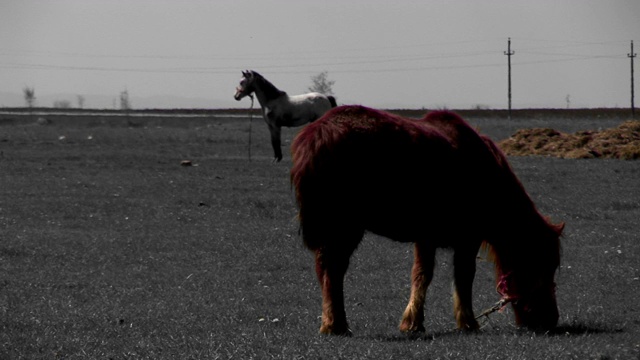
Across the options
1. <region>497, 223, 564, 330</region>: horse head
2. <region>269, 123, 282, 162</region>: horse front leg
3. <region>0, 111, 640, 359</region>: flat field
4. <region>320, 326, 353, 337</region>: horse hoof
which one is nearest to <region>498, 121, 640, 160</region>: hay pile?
<region>0, 111, 640, 359</region>: flat field

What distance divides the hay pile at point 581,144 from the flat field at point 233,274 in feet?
10.1

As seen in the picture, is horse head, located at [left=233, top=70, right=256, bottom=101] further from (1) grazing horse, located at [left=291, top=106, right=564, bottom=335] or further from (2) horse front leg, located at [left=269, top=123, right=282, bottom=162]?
(1) grazing horse, located at [left=291, top=106, right=564, bottom=335]

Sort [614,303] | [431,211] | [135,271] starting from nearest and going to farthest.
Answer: [431,211] < [614,303] < [135,271]

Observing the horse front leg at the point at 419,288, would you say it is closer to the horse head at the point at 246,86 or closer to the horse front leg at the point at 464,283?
the horse front leg at the point at 464,283

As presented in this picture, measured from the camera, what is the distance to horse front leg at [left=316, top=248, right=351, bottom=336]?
8.37 m

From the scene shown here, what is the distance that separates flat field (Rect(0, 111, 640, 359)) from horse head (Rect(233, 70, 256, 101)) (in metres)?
5.43

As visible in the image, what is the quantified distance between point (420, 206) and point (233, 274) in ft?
16.2

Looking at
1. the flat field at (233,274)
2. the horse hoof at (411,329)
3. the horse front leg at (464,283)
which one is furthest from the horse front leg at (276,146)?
the horse hoof at (411,329)

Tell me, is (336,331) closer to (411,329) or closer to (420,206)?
(411,329)

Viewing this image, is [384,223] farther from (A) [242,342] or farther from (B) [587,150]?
(B) [587,150]

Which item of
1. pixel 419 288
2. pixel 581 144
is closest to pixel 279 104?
pixel 581 144

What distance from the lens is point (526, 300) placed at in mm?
9312

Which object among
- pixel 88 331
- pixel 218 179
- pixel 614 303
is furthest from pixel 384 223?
pixel 218 179

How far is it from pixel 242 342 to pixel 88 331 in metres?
1.82
